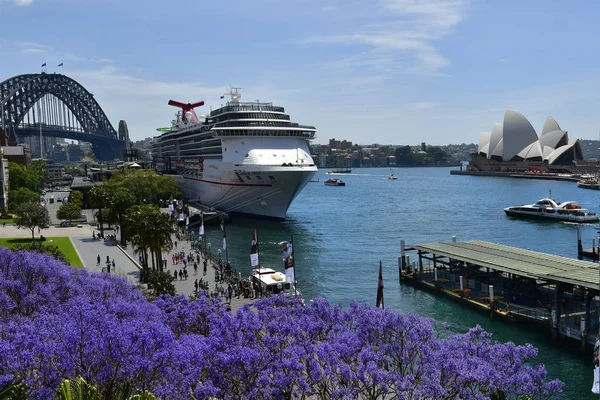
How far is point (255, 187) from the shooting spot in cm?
7362

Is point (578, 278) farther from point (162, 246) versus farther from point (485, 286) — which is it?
point (162, 246)

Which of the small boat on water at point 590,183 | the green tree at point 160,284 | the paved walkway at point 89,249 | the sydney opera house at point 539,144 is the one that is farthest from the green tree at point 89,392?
the sydney opera house at point 539,144

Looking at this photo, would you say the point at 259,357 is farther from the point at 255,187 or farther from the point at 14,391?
the point at 255,187

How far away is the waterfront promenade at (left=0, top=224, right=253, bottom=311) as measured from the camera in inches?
1466

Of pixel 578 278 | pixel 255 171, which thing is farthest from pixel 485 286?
pixel 255 171

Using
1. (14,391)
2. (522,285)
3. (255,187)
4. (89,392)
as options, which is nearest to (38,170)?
(255,187)

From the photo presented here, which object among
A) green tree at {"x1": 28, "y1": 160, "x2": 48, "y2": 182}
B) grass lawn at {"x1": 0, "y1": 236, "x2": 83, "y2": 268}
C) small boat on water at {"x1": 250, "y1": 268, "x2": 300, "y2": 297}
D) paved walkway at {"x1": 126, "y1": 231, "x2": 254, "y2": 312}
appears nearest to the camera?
paved walkway at {"x1": 126, "y1": 231, "x2": 254, "y2": 312}

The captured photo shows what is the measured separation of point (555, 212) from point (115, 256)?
5903 centimetres

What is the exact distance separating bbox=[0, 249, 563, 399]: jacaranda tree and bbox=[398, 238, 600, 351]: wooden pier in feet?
35.7

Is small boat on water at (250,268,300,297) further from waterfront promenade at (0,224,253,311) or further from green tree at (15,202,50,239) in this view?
green tree at (15,202,50,239)

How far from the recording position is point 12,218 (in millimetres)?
70750

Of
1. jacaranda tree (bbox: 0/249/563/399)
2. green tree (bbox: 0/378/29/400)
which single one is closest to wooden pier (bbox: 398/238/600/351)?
jacaranda tree (bbox: 0/249/563/399)

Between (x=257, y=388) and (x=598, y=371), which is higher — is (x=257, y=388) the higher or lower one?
the lower one

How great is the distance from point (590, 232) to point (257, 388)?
64260 millimetres
